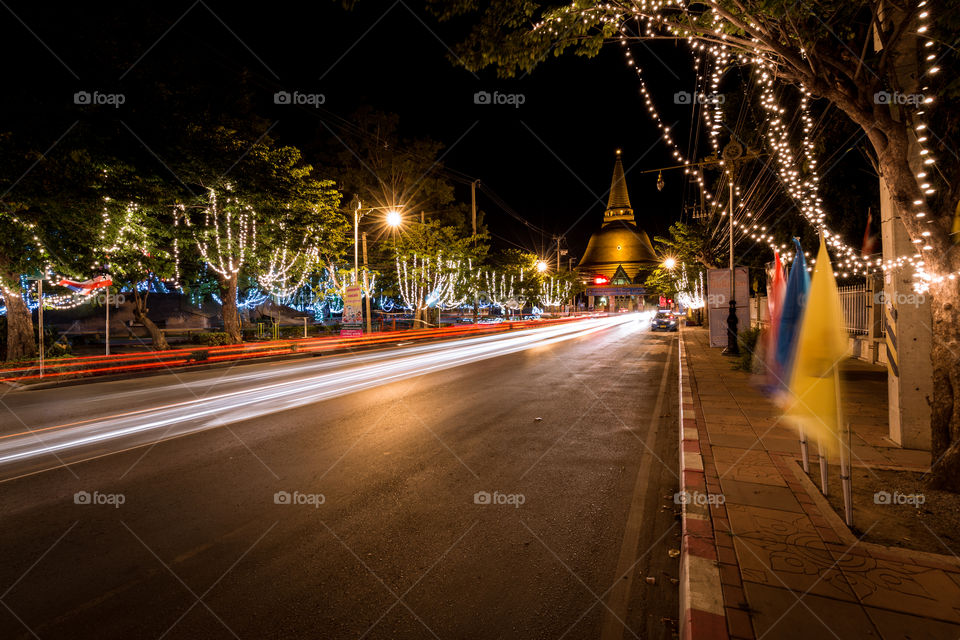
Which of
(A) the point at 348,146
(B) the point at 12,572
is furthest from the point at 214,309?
(B) the point at 12,572

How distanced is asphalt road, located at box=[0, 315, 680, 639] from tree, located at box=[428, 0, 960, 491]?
2.85 m

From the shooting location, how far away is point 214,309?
48.1 meters

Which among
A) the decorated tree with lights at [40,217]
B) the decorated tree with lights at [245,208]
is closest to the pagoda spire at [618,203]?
the decorated tree with lights at [245,208]

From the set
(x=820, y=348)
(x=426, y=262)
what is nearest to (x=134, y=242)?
(x=426, y=262)

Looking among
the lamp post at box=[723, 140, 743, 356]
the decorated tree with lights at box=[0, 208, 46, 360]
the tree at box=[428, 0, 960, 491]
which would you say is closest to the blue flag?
the tree at box=[428, 0, 960, 491]

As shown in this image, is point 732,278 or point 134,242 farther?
point 732,278

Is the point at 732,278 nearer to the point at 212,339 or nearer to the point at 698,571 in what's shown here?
the point at 698,571

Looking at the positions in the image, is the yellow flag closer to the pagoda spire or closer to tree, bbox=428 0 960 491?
tree, bbox=428 0 960 491

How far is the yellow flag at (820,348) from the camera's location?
480 centimetres

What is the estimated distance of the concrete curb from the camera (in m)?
2.60

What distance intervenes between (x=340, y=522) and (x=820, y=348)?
5.28m

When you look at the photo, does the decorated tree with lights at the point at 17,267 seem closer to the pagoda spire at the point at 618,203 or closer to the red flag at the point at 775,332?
the red flag at the point at 775,332

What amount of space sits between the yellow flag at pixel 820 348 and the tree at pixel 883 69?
2.47 ft

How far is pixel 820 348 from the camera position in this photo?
16.3 feet
